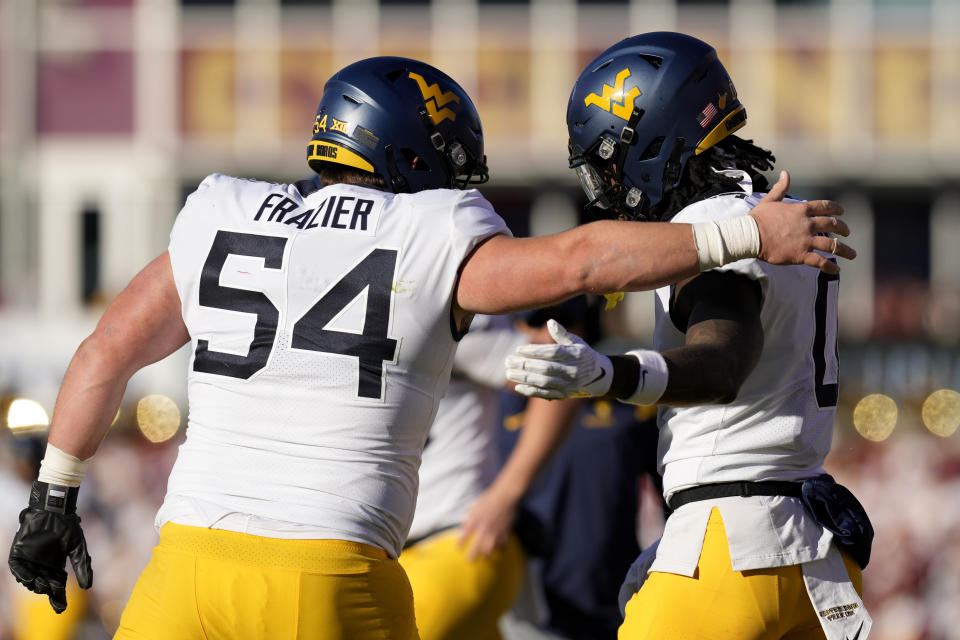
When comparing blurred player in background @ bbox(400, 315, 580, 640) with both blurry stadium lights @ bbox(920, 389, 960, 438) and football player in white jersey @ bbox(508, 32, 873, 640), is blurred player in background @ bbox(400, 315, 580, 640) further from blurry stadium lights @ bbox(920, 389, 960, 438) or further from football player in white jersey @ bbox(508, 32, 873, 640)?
blurry stadium lights @ bbox(920, 389, 960, 438)

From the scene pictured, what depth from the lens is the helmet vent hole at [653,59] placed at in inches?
151

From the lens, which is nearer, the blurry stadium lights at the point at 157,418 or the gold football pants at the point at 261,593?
the gold football pants at the point at 261,593

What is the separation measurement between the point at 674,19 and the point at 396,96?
1886 cm

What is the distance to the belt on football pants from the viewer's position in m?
3.43

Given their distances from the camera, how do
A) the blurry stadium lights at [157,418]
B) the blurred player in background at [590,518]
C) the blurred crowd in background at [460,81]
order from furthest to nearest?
1. the blurred crowd in background at [460,81]
2. the blurry stadium lights at [157,418]
3. the blurred player in background at [590,518]

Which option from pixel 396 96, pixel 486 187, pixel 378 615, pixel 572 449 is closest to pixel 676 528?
pixel 378 615

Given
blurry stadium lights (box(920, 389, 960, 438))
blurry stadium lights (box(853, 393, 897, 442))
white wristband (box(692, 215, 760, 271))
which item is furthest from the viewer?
blurry stadium lights (box(853, 393, 897, 442))

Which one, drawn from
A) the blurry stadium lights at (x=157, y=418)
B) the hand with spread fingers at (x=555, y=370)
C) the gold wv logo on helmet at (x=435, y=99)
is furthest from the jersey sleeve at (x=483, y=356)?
the blurry stadium lights at (x=157, y=418)

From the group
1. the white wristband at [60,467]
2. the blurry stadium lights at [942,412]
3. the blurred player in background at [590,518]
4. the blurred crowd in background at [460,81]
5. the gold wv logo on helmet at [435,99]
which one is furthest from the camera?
the blurred crowd in background at [460,81]

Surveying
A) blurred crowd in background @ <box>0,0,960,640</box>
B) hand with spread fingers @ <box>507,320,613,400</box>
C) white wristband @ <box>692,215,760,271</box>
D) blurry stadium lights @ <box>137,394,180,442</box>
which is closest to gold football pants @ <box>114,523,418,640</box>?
hand with spread fingers @ <box>507,320,613,400</box>

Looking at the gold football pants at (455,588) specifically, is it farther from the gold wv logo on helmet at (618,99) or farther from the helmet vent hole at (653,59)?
the helmet vent hole at (653,59)

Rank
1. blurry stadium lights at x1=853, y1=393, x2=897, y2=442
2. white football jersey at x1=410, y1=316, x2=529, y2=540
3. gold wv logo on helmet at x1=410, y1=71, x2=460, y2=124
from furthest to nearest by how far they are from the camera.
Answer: blurry stadium lights at x1=853, y1=393, x2=897, y2=442 < white football jersey at x1=410, y1=316, x2=529, y2=540 < gold wv logo on helmet at x1=410, y1=71, x2=460, y2=124

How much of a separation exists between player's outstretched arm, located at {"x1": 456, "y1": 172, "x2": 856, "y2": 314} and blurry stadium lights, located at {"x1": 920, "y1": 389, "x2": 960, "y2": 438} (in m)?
11.1

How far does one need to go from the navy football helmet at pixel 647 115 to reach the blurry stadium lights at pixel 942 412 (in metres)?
10.6
